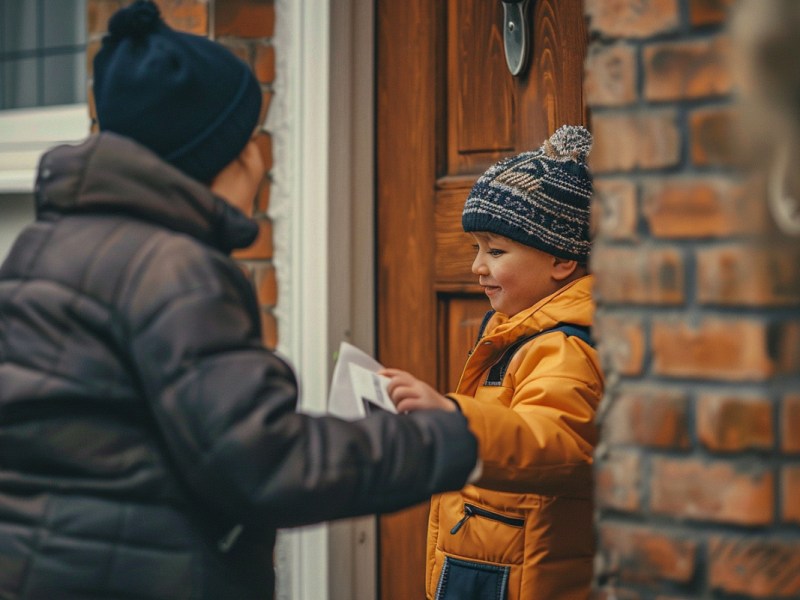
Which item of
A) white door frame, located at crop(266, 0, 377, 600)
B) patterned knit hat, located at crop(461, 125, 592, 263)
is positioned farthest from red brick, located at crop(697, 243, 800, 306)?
white door frame, located at crop(266, 0, 377, 600)

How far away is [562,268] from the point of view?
204cm

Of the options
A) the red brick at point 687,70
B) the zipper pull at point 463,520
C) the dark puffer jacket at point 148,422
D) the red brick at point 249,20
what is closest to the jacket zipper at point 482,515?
the zipper pull at point 463,520

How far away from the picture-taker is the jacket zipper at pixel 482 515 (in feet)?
6.13

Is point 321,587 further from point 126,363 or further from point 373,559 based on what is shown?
point 126,363

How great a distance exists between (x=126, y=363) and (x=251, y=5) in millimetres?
1507

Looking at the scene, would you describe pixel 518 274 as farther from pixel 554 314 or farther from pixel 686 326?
pixel 686 326

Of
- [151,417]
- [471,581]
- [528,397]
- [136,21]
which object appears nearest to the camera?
[151,417]

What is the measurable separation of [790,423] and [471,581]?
928mm

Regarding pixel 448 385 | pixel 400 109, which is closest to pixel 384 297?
pixel 448 385

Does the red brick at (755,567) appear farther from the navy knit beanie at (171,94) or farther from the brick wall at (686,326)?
the navy knit beanie at (171,94)

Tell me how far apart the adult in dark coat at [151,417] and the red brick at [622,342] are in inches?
9.3

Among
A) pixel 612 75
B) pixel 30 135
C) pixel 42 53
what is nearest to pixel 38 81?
pixel 42 53

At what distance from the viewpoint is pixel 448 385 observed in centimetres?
252

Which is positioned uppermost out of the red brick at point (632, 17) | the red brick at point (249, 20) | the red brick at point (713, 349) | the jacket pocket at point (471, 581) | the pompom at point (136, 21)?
the red brick at point (249, 20)
